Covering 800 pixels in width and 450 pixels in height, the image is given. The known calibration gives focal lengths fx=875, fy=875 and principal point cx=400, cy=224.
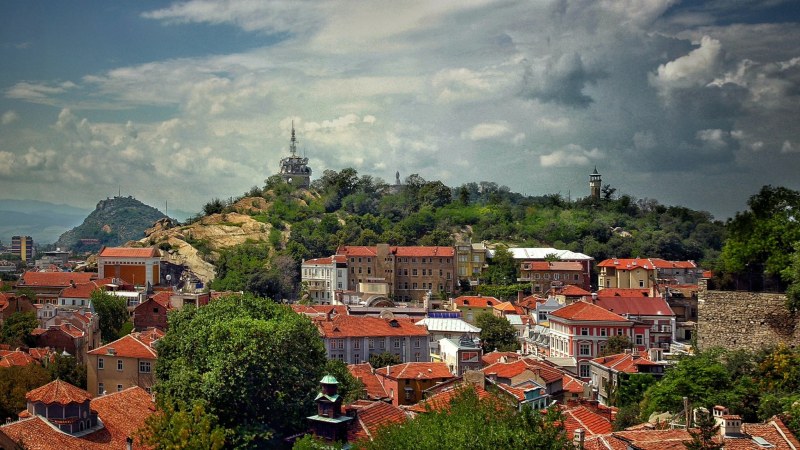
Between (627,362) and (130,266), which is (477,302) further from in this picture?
(130,266)

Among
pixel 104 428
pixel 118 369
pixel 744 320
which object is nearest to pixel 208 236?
pixel 118 369

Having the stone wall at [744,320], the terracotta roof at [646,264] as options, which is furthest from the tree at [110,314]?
the terracotta roof at [646,264]

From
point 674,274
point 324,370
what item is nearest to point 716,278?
point 324,370

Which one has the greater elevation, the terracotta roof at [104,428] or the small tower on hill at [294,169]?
the small tower on hill at [294,169]

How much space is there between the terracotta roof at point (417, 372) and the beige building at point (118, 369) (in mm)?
8719

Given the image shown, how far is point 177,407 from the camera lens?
24562mm

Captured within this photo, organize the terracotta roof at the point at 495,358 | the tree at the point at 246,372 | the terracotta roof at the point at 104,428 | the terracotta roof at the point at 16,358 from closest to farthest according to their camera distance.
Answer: the terracotta roof at the point at 104,428 → the tree at the point at 246,372 → the terracotta roof at the point at 16,358 → the terracotta roof at the point at 495,358

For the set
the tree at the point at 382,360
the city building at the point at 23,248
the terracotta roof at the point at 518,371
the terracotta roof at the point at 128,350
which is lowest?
the tree at the point at 382,360

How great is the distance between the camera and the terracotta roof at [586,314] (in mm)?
42656

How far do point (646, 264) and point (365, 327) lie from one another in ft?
91.8

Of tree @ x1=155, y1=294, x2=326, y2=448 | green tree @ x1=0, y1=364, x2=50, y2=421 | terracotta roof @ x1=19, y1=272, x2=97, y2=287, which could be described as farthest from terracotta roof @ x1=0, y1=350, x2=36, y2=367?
terracotta roof @ x1=19, y1=272, x2=97, y2=287

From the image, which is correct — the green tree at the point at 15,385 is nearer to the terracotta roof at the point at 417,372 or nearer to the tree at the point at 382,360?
the terracotta roof at the point at 417,372

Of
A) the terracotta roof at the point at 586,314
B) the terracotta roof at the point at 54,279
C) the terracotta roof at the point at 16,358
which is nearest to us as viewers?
the terracotta roof at the point at 16,358

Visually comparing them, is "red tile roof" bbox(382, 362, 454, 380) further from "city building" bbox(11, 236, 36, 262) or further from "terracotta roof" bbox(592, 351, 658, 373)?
"city building" bbox(11, 236, 36, 262)
